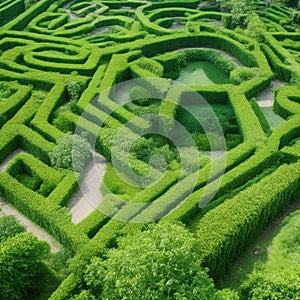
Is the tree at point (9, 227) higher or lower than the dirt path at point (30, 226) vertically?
higher

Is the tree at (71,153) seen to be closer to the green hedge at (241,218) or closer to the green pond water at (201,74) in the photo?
the green hedge at (241,218)

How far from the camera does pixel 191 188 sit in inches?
1070

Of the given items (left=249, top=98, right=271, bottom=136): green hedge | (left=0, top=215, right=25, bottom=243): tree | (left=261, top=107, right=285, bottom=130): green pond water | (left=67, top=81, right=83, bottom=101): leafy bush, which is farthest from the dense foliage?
(left=67, top=81, right=83, bottom=101): leafy bush

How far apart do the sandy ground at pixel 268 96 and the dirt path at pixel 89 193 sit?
15.9m

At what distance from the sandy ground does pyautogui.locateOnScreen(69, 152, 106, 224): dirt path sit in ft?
52.1

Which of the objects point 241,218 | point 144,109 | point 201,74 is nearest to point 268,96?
point 201,74

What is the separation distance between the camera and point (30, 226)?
26875mm

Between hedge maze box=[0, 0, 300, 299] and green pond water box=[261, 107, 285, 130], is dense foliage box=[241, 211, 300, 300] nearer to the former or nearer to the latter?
hedge maze box=[0, 0, 300, 299]

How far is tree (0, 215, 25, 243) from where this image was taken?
968 inches

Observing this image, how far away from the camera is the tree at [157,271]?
1892cm

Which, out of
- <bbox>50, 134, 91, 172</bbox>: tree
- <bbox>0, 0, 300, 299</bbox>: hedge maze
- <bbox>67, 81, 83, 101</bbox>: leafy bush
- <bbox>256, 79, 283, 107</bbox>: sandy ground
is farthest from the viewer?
<bbox>256, 79, 283, 107</bbox>: sandy ground

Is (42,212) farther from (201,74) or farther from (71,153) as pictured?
(201,74)

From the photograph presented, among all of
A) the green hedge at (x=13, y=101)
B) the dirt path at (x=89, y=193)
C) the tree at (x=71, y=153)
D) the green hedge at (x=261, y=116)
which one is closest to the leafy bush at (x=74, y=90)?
the green hedge at (x=13, y=101)

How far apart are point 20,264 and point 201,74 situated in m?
27.4
